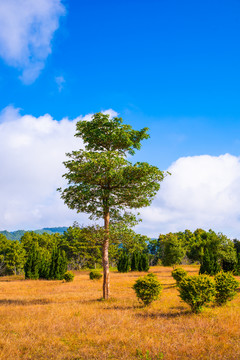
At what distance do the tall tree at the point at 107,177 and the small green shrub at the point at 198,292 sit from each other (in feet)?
18.9

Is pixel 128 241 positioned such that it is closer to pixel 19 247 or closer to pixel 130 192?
pixel 130 192

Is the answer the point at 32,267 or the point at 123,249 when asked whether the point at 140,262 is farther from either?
the point at 32,267

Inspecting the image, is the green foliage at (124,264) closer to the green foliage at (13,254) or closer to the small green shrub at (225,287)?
the green foliage at (13,254)

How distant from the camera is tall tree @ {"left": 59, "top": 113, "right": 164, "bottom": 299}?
1470cm

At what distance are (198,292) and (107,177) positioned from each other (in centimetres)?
783

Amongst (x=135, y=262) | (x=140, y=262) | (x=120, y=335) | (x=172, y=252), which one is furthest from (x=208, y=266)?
(x=120, y=335)

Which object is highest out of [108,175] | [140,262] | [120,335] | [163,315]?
[108,175]

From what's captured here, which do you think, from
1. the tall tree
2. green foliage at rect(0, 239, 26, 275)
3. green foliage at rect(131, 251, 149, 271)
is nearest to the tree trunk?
A: the tall tree

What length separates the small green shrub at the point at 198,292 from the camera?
10664 mm

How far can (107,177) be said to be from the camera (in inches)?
592

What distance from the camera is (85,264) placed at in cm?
6412

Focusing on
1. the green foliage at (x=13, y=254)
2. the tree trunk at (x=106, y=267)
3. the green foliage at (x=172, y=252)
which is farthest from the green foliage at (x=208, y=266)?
the green foliage at (x=13, y=254)

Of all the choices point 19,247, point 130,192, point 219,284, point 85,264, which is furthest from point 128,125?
point 85,264

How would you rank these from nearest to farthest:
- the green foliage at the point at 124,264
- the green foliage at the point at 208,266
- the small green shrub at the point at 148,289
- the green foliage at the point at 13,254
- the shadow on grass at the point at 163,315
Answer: the shadow on grass at the point at 163,315
the small green shrub at the point at 148,289
the green foliage at the point at 208,266
the green foliage at the point at 124,264
the green foliage at the point at 13,254
